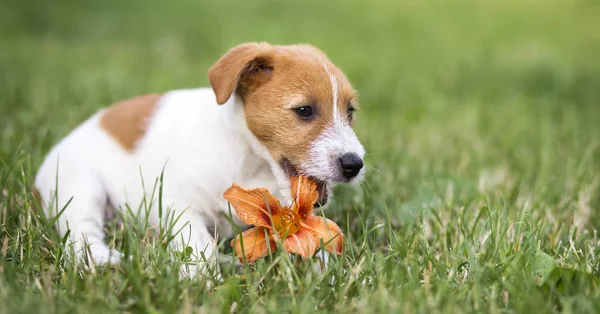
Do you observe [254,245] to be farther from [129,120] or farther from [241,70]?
[129,120]

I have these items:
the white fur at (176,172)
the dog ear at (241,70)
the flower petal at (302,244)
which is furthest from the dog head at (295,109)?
the flower petal at (302,244)

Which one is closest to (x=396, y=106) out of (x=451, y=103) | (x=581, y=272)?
(x=451, y=103)

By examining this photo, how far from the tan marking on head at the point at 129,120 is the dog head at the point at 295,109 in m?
0.73

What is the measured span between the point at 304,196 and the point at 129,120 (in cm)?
137

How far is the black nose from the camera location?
334cm

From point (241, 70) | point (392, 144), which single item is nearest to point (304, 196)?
point (241, 70)

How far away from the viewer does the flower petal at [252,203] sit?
10.9 feet

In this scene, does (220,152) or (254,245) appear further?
(220,152)

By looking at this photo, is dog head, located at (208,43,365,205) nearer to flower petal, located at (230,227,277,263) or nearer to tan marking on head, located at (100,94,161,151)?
flower petal, located at (230,227,277,263)

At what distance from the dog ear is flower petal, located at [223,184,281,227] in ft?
1.55

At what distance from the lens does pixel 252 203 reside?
11.0ft

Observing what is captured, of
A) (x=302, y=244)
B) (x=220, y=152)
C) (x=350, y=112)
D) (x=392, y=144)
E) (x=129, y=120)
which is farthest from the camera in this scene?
(x=392, y=144)

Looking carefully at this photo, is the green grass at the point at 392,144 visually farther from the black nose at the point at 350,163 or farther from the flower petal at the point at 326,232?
the black nose at the point at 350,163

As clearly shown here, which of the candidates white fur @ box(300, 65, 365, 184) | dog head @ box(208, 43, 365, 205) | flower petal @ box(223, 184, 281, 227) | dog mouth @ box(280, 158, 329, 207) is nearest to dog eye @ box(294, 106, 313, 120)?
dog head @ box(208, 43, 365, 205)
